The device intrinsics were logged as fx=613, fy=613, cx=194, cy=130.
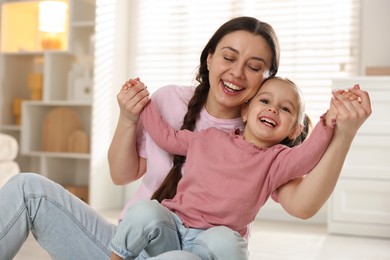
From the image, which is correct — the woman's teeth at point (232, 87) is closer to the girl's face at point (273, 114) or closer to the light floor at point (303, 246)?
the girl's face at point (273, 114)

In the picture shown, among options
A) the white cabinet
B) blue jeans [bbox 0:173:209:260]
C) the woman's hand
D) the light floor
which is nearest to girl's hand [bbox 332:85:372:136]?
the woman's hand

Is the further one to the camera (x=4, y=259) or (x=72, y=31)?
(x=72, y=31)

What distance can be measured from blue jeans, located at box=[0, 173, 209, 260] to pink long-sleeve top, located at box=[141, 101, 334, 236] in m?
0.19

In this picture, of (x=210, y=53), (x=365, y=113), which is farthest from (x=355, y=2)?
(x=365, y=113)

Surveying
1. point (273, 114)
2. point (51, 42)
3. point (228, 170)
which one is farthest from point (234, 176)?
point (51, 42)

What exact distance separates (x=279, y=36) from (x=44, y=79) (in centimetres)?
167

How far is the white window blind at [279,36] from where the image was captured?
387 centimetres

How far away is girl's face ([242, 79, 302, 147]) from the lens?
4.60ft

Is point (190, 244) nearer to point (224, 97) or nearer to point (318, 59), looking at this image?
point (224, 97)

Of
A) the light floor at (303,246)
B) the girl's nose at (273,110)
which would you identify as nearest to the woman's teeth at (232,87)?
the girl's nose at (273,110)

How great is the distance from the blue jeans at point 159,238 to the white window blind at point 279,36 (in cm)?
266

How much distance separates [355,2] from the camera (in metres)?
3.82

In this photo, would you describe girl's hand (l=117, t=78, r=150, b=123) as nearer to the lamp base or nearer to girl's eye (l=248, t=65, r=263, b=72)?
girl's eye (l=248, t=65, r=263, b=72)

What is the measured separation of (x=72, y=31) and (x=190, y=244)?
10.7ft
